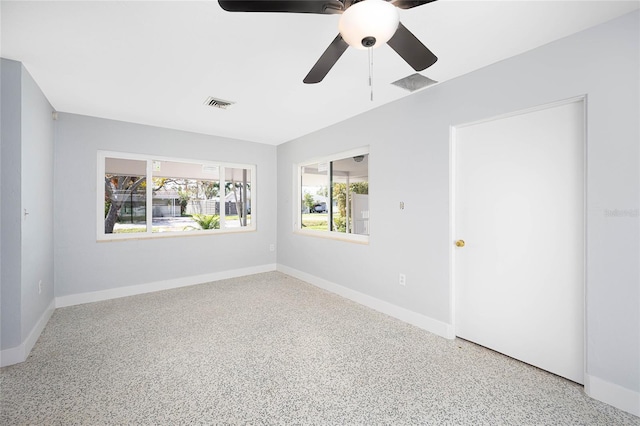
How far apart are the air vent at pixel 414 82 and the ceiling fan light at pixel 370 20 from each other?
147cm

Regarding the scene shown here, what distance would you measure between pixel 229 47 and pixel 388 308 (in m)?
2.97

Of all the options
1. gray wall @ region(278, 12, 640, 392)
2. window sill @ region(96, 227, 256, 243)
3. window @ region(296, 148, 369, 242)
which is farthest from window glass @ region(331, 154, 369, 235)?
window sill @ region(96, 227, 256, 243)

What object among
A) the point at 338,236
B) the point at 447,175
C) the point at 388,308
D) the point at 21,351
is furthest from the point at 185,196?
the point at 447,175

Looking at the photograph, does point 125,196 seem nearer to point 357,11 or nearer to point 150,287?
point 150,287

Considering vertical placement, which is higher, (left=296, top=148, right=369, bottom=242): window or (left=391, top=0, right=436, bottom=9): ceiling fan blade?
(left=391, top=0, right=436, bottom=9): ceiling fan blade

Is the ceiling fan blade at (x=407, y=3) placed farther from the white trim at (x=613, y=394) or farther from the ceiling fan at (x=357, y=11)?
the white trim at (x=613, y=394)

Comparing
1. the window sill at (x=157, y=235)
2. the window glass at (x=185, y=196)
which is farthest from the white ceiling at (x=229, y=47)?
the window sill at (x=157, y=235)

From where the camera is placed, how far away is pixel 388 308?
3.23 metres

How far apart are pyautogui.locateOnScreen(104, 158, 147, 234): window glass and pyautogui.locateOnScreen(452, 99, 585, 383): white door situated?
413cm

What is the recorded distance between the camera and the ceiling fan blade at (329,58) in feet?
4.88

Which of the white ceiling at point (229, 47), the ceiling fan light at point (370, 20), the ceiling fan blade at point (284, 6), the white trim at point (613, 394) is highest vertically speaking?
the white ceiling at point (229, 47)

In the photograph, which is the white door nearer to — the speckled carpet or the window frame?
the speckled carpet

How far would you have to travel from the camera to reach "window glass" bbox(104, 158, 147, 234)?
3859 millimetres

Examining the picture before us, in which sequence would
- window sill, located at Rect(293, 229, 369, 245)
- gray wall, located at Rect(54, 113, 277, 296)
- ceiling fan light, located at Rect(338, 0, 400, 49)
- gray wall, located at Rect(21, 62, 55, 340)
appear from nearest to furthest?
ceiling fan light, located at Rect(338, 0, 400, 49), gray wall, located at Rect(21, 62, 55, 340), gray wall, located at Rect(54, 113, 277, 296), window sill, located at Rect(293, 229, 369, 245)
